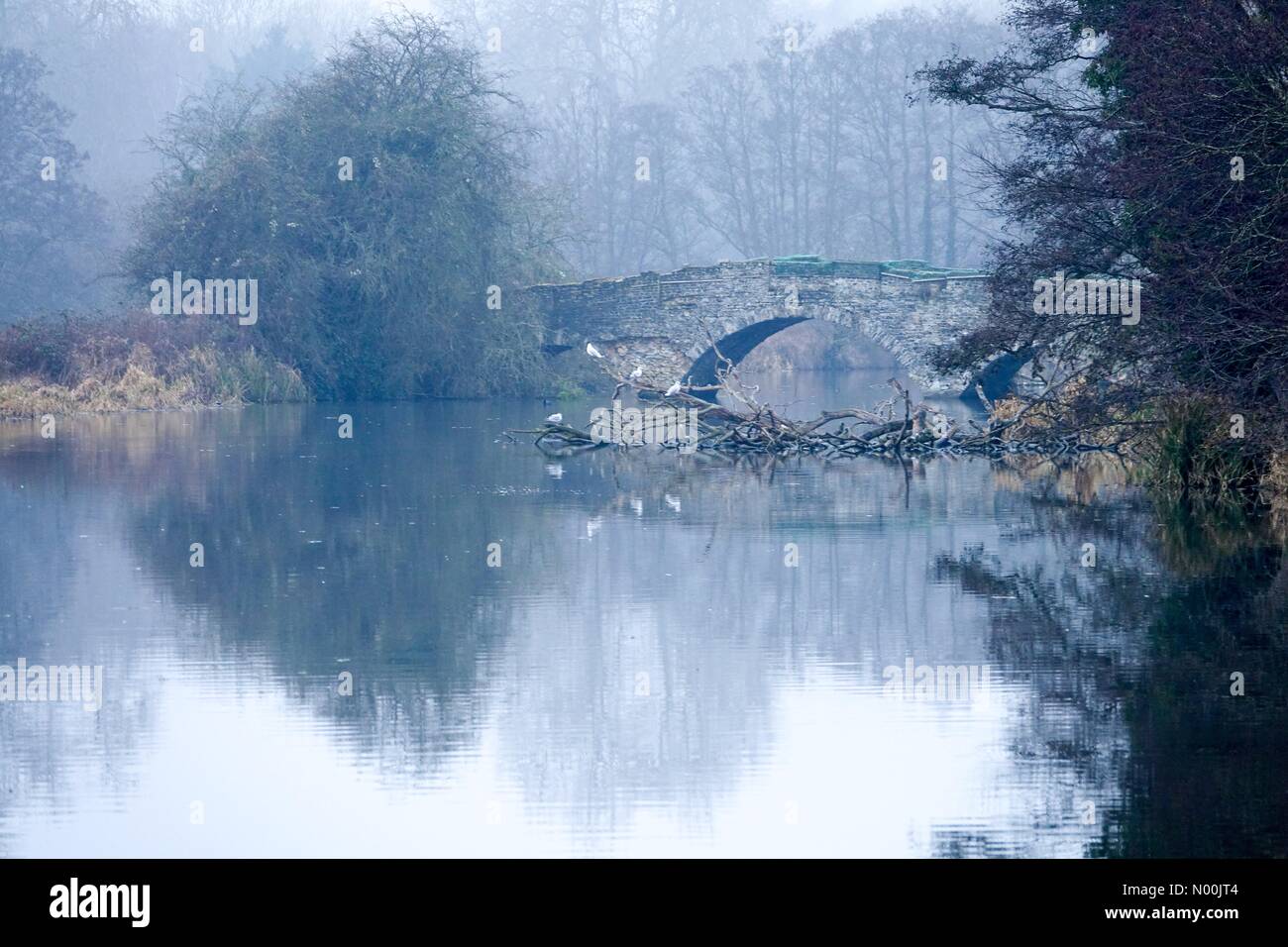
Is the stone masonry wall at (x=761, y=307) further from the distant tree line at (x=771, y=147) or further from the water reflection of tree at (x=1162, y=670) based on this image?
the water reflection of tree at (x=1162, y=670)

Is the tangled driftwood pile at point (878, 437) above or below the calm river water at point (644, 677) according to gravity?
above

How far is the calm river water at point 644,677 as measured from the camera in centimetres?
641

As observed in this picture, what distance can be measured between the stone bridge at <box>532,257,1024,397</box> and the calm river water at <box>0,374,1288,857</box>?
53.9 ft

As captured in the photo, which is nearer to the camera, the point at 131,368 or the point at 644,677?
the point at 644,677

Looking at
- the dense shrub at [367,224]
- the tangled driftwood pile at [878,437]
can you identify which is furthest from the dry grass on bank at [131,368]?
the tangled driftwood pile at [878,437]

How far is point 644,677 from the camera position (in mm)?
8797

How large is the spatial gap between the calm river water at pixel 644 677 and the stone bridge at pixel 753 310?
16432 mm

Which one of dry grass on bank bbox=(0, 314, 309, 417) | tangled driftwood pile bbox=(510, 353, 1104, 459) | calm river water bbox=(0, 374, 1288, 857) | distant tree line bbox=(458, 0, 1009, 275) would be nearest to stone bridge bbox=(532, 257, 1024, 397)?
dry grass on bank bbox=(0, 314, 309, 417)

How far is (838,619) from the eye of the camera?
34.4 feet

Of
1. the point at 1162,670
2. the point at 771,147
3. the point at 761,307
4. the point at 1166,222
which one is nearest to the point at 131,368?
the point at 761,307

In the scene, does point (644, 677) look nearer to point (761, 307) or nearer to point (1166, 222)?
point (1166, 222)

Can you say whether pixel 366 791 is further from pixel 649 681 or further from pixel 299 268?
pixel 299 268

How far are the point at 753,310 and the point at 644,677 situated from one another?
25.8 metres

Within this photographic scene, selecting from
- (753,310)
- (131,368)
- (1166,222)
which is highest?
(753,310)
